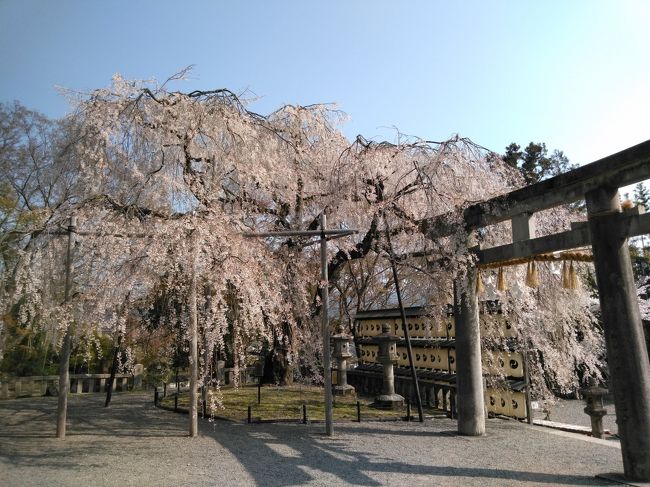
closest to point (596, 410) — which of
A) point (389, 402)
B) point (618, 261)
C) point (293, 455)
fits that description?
point (389, 402)

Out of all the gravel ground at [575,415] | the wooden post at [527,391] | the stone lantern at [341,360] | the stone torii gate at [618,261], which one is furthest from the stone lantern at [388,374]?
the stone torii gate at [618,261]

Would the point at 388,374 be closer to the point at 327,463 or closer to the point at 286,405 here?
the point at 286,405

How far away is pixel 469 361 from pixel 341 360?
618cm

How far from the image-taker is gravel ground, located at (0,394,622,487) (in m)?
6.51

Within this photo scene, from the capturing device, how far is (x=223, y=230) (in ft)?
27.5

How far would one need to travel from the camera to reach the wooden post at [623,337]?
608cm

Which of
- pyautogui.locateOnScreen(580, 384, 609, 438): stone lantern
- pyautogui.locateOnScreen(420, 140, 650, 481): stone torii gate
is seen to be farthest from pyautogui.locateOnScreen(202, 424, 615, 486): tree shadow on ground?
pyautogui.locateOnScreen(580, 384, 609, 438): stone lantern

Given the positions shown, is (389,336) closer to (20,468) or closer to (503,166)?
(503,166)

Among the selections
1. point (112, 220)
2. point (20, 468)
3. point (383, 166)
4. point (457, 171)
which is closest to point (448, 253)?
point (457, 171)

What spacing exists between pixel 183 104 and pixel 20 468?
675 cm

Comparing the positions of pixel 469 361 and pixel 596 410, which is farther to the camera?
pixel 596 410

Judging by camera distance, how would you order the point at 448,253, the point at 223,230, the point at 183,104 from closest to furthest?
the point at 223,230 → the point at 183,104 → the point at 448,253

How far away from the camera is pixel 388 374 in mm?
13188

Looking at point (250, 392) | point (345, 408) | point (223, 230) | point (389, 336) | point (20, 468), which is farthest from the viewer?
point (250, 392)
